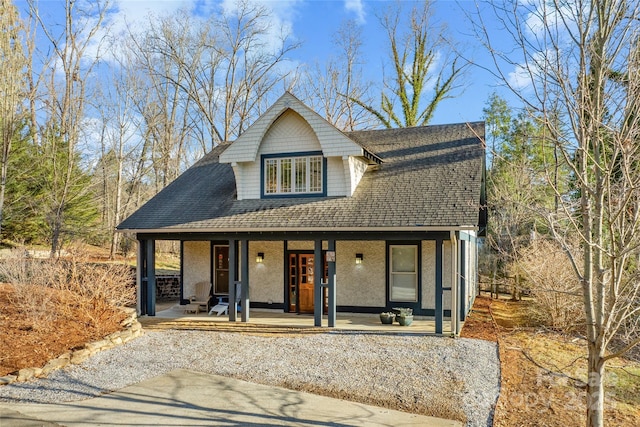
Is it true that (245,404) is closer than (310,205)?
Yes

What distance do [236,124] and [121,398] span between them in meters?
24.3

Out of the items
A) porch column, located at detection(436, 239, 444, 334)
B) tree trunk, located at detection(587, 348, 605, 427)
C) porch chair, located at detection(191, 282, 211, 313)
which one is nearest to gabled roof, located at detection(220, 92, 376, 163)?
porch column, located at detection(436, 239, 444, 334)

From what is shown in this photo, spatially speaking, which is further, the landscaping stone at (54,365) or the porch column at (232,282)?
the porch column at (232,282)

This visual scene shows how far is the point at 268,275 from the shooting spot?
14.2 metres

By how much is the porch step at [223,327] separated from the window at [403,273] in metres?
2.87

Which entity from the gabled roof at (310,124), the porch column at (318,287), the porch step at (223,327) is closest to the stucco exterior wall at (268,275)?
the porch step at (223,327)

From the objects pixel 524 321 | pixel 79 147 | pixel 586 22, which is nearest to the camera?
pixel 586 22

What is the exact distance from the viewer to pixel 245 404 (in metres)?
6.38

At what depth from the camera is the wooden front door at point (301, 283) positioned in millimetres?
13633

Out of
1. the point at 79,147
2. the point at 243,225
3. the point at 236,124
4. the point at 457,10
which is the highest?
the point at 236,124

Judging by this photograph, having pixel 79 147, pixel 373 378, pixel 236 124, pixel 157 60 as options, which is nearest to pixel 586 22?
pixel 373 378

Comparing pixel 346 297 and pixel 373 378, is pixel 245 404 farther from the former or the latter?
pixel 346 297

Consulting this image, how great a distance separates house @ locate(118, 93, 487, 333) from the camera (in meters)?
11.4

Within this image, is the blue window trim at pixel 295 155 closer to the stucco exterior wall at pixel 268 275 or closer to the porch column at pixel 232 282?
the stucco exterior wall at pixel 268 275
